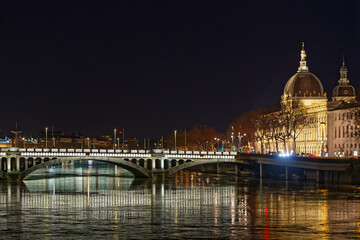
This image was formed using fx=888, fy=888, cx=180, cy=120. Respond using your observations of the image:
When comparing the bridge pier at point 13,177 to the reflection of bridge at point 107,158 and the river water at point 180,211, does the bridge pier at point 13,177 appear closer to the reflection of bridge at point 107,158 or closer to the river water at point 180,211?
the reflection of bridge at point 107,158

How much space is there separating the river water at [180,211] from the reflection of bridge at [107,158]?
484 inches

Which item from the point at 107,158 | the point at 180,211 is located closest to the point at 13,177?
the point at 107,158

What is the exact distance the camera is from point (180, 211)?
269 feet

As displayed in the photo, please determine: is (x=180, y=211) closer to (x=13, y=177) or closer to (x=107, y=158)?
(x=13, y=177)

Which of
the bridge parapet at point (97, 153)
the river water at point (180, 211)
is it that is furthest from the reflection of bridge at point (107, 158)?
the river water at point (180, 211)

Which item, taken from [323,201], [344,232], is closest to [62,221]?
[344,232]

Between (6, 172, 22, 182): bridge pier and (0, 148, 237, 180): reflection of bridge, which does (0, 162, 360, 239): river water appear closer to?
(6, 172, 22, 182): bridge pier

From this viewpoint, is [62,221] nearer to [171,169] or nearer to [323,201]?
[323,201]

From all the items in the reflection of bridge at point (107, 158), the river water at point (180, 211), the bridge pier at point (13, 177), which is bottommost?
A: the river water at point (180, 211)

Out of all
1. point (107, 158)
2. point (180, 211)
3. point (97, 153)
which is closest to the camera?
point (180, 211)

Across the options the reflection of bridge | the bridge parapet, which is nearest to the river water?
the reflection of bridge

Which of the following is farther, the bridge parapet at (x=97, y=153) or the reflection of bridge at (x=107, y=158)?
the bridge parapet at (x=97, y=153)

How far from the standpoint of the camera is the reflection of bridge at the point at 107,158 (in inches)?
5276

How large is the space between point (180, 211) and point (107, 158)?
56.9 metres
